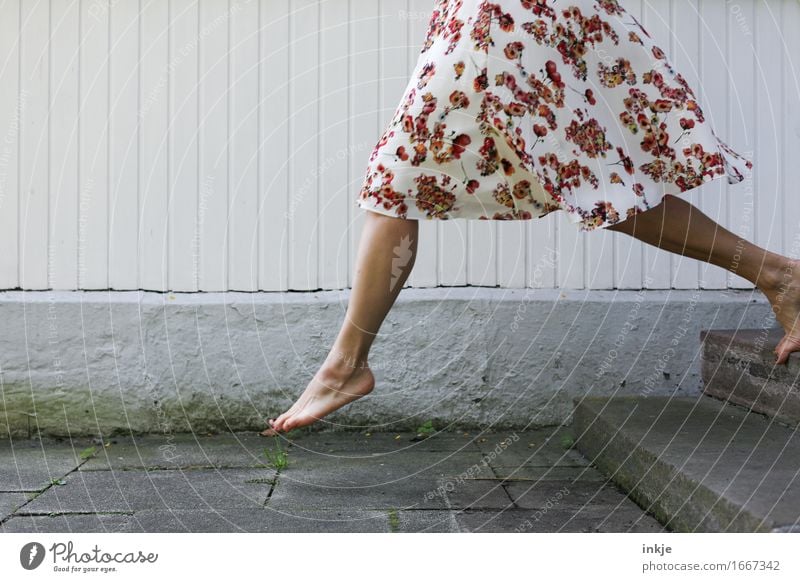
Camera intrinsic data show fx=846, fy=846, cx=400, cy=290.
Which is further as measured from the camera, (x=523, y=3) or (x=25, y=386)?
(x=25, y=386)

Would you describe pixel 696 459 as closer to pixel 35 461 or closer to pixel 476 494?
pixel 476 494

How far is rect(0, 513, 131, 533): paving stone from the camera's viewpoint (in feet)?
5.39

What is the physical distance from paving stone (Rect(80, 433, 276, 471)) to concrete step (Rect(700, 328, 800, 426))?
121 cm

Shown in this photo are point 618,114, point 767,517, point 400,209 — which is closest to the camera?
point 767,517

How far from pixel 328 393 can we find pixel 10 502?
2.51 ft

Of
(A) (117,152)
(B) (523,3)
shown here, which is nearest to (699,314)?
(B) (523,3)

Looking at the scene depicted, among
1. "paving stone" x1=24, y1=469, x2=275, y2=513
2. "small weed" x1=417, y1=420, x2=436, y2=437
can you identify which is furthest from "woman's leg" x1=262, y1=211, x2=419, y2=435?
"small weed" x1=417, y1=420, x2=436, y2=437

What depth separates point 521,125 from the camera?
1.60 metres

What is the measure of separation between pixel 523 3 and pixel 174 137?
1358 millimetres

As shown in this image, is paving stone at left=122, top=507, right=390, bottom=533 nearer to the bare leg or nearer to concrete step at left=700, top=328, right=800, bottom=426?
the bare leg

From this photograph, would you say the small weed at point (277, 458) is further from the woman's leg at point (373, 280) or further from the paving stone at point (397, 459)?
the woman's leg at point (373, 280)

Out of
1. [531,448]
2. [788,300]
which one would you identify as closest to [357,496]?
[531,448]

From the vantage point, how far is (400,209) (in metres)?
1.61

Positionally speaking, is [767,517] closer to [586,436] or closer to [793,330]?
[793,330]
